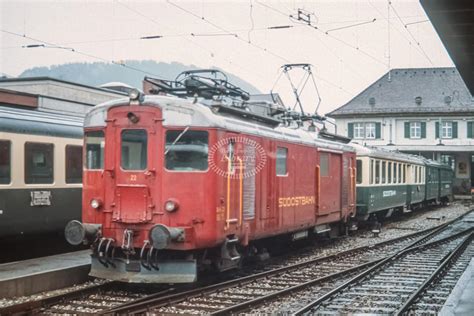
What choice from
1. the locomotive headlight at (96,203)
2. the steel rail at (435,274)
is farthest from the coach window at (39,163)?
the steel rail at (435,274)

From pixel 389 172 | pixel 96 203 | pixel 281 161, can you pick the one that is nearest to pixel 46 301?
pixel 96 203

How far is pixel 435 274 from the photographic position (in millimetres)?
12281

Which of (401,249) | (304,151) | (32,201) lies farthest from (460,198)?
(32,201)

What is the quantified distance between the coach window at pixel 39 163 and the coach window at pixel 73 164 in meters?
0.53

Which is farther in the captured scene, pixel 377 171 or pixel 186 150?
pixel 377 171

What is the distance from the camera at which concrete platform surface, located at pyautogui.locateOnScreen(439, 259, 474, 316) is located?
7.93 m

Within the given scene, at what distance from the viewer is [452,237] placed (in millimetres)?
20203

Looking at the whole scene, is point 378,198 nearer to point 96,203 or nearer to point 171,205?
point 171,205

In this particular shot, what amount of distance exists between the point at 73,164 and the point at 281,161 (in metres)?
4.34

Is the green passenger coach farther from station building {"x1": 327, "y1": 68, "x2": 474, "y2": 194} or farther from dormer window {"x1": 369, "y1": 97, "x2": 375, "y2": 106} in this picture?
dormer window {"x1": 369, "y1": 97, "x2": 375, "y2": 106}

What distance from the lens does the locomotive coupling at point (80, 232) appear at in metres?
9.84

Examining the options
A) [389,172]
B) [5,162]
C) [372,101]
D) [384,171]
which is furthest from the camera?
[372,101]

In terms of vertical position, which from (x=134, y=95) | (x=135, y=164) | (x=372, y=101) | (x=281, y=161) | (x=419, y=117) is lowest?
(x=135, y=164)

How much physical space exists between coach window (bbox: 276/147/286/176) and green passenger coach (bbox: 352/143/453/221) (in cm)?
921
